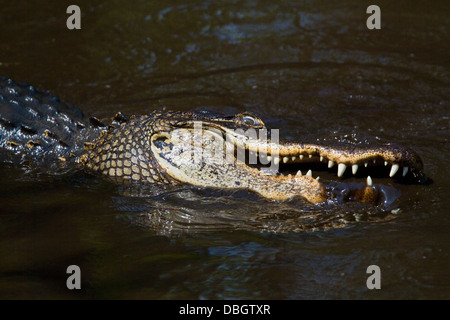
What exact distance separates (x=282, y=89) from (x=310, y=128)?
1078mm

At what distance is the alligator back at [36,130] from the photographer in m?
4.82

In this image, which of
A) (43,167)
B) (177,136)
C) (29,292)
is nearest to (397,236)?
(177,136)

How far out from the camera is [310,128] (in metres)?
5.42

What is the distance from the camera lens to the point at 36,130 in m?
4.95

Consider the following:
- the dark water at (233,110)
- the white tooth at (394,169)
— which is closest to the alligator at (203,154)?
the white tooth at (394,169)

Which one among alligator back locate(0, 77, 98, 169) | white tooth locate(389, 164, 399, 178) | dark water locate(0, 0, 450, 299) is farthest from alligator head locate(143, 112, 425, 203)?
alligator back locate(0, 77, 98, 169)

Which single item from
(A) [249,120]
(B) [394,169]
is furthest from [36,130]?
(B) [394,169]

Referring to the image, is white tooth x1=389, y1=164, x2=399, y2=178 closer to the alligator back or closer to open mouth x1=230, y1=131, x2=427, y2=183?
open mouth x1=230, y1=131, x2=427, y2=183

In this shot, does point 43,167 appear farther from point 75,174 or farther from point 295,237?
point 295,237

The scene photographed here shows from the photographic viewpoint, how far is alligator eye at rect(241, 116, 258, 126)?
4191 mm

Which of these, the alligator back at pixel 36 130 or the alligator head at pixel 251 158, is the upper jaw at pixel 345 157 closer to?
the alligator head at pixel 251 158

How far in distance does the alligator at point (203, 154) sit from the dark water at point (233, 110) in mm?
128

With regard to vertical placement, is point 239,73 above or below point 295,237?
above

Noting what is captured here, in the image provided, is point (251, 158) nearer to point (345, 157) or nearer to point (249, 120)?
point (249, 120)
